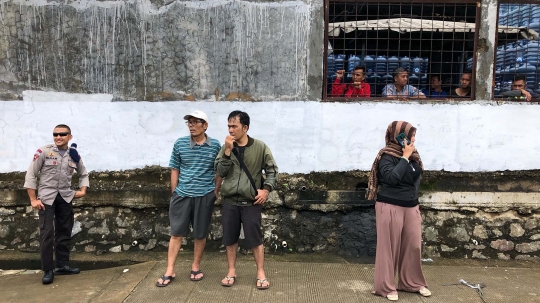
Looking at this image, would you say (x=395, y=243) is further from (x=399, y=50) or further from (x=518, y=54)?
(x=518, y=54)

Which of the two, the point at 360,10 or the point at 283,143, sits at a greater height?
the point at 360,10

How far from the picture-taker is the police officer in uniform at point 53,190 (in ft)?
14.5

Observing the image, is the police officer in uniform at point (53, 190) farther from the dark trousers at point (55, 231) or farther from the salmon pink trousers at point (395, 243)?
the salmon pink trousers at point (395, 243)

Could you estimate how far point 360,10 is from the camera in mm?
5207

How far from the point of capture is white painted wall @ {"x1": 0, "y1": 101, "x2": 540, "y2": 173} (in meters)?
5.11

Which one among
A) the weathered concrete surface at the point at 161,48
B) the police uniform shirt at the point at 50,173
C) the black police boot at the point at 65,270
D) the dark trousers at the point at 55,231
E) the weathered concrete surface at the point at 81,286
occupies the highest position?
the weathered concrete surface at the point at 161,48

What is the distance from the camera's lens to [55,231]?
4.69 metres

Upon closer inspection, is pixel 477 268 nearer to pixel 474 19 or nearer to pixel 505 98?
pixel 505 98

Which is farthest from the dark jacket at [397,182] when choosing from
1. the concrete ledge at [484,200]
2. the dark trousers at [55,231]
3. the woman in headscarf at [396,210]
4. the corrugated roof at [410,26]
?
the dark trousers at [55,231]

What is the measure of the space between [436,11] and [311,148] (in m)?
2.36

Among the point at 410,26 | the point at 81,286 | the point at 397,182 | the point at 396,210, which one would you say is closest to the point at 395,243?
the point at 396,210

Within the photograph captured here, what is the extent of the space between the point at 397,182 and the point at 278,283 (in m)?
1.66

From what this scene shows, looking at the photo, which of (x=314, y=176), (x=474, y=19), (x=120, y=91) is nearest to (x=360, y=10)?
(x=474, y=19)

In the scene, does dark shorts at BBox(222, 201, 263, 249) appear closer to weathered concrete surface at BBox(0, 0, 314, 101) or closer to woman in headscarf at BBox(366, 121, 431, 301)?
woman in headscarf at BBox(366, 121, 431, 301)
